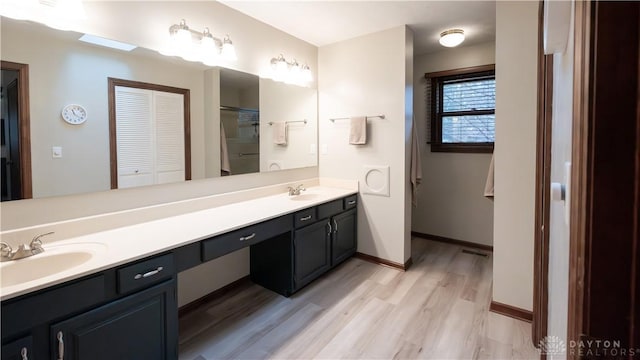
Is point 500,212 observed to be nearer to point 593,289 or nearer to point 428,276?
point 428,276

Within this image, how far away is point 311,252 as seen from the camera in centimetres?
271

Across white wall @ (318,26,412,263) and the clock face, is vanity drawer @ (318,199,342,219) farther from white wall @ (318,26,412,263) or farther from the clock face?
the clock face

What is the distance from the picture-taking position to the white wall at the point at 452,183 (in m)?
3.62

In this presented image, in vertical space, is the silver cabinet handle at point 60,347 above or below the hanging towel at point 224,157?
below

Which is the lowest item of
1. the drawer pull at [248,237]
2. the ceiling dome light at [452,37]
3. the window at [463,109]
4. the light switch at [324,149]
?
the drawer pull at [248,237]

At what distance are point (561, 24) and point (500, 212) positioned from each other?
1.84m

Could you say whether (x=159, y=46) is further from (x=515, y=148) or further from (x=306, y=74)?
(x=515, y=148)

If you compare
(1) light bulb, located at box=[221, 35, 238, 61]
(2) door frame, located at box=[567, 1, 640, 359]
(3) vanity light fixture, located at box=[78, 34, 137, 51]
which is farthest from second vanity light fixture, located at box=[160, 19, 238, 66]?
(2) door frame, located at box=[567, 1, 640, 359]

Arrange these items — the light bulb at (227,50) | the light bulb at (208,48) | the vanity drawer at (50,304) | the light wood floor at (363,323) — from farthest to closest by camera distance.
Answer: the light bulb at (227,50)
the light bulb at (208,48)
the light wood floor at (363,323)
the vanity drawer at (50,304)

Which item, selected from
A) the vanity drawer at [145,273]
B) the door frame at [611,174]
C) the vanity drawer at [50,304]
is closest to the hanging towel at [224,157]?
the vanity drawer at [145,273]

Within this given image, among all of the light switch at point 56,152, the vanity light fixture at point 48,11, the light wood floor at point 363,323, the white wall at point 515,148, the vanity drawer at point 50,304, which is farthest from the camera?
the white wall at point 515,148

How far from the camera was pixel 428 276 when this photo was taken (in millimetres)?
3002

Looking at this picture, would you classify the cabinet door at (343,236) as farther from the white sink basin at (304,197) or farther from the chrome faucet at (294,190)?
the chrome faucet at (294,190)

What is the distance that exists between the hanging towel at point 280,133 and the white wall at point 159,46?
32 centimetres
